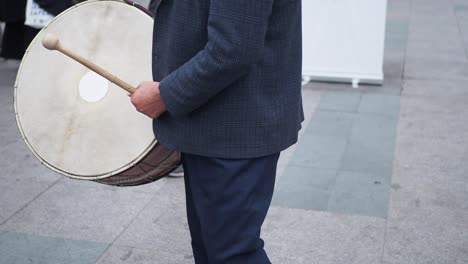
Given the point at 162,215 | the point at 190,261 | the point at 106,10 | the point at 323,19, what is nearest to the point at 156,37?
the point at 106,10

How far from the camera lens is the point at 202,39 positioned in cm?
198

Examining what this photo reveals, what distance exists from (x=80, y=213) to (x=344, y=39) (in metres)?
3.30

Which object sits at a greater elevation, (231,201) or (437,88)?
(231,201)

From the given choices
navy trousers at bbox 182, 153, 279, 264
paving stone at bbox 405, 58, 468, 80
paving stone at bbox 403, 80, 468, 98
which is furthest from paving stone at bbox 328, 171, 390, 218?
paving stone at bbox 405, 58, 468, 80

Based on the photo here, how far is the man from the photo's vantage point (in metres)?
1.87

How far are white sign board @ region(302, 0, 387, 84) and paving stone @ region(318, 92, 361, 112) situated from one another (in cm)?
29

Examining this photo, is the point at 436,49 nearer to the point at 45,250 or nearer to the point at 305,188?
the point at 305,188

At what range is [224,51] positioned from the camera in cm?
184

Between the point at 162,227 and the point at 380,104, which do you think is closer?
the point at 162,227

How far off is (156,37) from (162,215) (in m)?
1.88

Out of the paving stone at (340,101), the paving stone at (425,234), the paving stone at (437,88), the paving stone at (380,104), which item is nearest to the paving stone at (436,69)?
the paving stone at (437,88)

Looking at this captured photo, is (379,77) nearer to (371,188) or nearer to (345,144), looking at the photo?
(345,144)

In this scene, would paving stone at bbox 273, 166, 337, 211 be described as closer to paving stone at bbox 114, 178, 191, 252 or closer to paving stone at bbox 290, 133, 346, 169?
paving stone at bbox 290, 133, 346, 169

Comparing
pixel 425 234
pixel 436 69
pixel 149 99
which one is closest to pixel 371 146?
pixel 425 234
